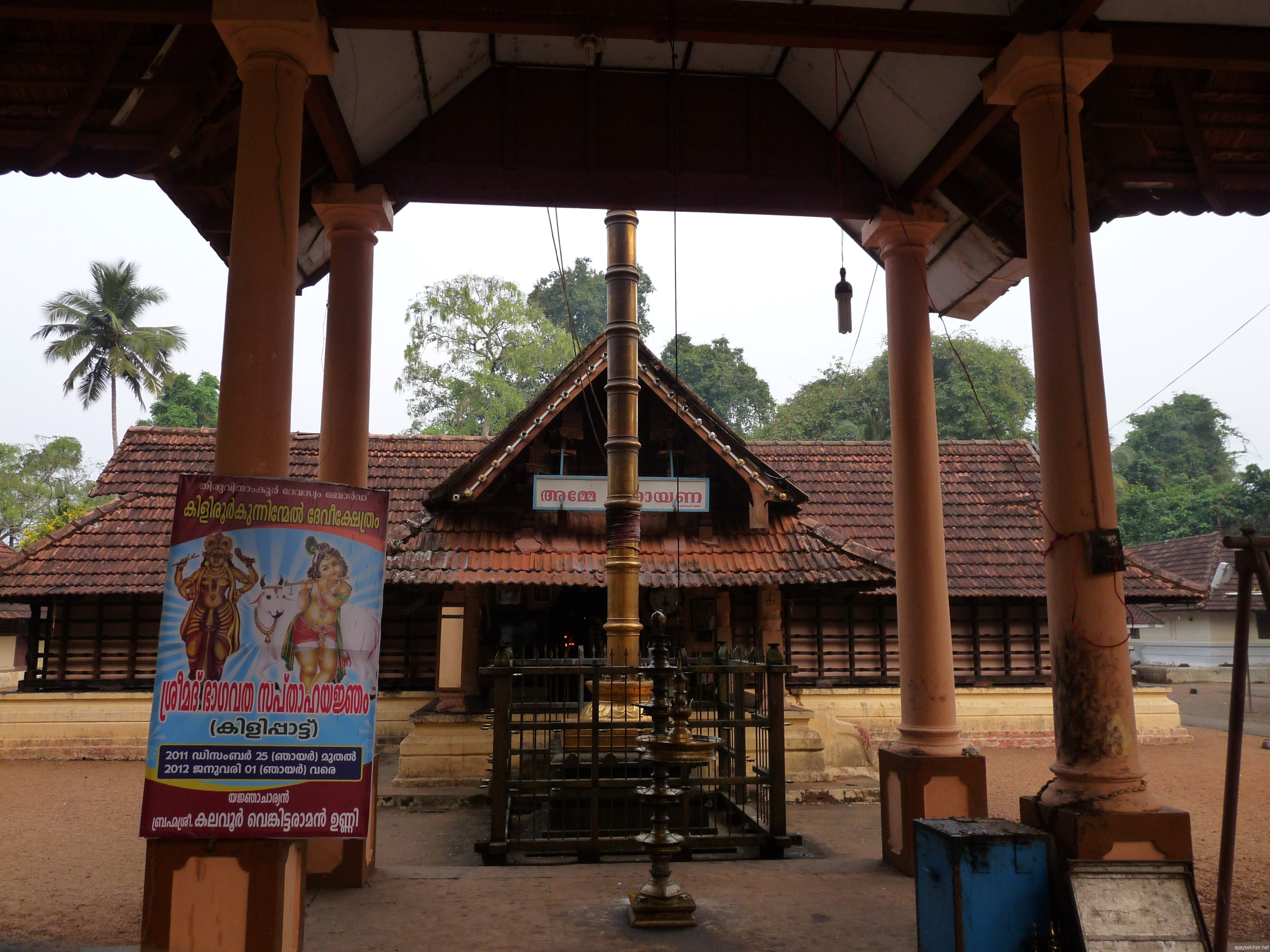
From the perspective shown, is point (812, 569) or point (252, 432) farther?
point (812, 569)

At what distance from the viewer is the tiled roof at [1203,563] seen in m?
27.1

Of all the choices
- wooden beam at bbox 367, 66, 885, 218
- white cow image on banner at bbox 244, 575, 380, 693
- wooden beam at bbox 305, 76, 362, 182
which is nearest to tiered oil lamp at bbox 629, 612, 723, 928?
white cow image on banner at bbox 244, 575, 380, 693

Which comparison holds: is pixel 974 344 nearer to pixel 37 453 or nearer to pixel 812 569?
pixel 812 569

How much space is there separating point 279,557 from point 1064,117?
467 centimetres

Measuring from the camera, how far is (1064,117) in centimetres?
493

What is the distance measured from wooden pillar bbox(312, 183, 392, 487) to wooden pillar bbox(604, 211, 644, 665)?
2362mm

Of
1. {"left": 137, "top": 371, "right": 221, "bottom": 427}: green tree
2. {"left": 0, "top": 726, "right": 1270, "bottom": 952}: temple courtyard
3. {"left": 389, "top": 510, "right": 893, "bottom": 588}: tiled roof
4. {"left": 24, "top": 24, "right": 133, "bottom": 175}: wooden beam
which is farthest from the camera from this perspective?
{"left": 137, "top": 371, "right": 221, "bottom": 427}: green tree

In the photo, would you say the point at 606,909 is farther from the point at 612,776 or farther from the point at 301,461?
the point at 301,461

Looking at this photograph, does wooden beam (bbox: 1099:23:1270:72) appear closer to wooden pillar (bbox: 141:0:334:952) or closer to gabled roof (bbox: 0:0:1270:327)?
gabled roof (bbox: 0:0:1270:327)

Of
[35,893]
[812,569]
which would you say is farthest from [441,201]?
[812,569]

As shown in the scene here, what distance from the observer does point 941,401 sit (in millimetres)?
36094

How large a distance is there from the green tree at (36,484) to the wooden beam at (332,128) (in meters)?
34.6

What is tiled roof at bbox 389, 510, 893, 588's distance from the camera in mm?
11312

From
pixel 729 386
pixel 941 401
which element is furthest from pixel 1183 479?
pixel 729 386
